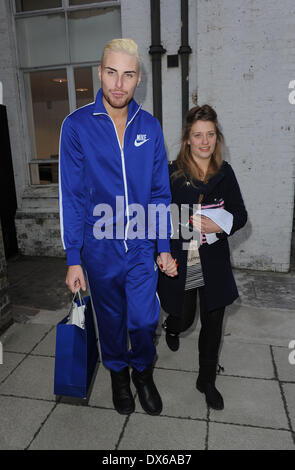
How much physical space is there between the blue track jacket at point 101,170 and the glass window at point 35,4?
197 inches

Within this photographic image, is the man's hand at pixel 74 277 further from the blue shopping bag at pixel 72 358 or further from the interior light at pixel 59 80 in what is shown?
the interior light at pixel 59 80

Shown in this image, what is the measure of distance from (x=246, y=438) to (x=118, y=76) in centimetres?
231

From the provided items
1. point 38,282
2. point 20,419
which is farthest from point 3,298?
point 38,282

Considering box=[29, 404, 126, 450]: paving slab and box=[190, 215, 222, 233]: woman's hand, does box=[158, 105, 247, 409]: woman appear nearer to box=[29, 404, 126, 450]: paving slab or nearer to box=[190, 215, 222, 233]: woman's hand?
box=[190, 215, 222, 233]: woman's hand

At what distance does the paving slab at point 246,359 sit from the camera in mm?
2944

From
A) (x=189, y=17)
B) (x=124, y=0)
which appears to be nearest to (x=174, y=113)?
(x=189, y=17)

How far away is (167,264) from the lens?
2.44 m

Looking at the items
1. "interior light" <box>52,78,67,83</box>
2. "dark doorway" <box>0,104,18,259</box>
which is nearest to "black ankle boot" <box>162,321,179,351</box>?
"dark doorway" <box>0,104,18,259</box>

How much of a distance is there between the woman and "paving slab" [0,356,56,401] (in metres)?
1.20

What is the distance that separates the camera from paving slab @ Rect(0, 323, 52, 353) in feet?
11.1

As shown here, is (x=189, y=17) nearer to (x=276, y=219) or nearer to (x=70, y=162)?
(x=276, y=219)

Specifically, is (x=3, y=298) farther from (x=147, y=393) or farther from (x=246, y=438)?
(x=246, y=438)

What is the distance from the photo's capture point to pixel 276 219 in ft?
17.4

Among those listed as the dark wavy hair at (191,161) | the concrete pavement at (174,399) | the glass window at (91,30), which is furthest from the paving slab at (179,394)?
the glass window at (91,30)
